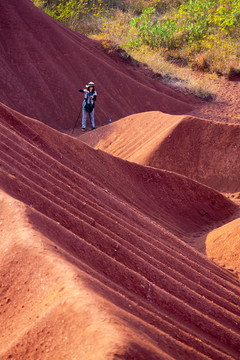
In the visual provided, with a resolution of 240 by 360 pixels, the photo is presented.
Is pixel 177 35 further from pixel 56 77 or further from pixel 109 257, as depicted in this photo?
pixel 109 257

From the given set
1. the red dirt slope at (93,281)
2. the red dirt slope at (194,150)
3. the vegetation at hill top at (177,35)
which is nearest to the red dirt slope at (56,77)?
the vegetation at hill top at (177,35)

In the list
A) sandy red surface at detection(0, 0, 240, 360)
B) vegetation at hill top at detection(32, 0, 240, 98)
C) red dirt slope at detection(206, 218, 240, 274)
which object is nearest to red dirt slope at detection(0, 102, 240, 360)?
sandy red surface at detection(0, 0, 240, 360)

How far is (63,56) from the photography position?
17109 mm

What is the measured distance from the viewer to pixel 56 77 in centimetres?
1647

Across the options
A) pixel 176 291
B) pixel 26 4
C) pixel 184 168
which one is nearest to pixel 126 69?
pixel 26 4

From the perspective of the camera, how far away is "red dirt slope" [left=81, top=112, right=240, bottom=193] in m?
10.4

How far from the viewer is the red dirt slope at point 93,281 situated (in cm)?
207

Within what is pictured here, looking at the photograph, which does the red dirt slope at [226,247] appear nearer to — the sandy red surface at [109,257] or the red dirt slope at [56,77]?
the sandy red surface at [109,257]

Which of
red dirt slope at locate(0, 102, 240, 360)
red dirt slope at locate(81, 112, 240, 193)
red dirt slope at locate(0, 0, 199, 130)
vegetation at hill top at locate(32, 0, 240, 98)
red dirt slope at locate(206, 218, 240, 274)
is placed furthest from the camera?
vegetation at hill top at locate(32, 0, 240, 98)

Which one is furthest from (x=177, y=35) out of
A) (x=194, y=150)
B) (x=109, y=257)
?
(x=109, y=257)

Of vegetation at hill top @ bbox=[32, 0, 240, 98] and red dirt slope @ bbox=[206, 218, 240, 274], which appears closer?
red dirt slope @ bbox=[206, 218, 240, 274]

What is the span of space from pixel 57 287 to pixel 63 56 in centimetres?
1609

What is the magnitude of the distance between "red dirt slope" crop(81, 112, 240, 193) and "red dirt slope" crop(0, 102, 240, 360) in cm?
517

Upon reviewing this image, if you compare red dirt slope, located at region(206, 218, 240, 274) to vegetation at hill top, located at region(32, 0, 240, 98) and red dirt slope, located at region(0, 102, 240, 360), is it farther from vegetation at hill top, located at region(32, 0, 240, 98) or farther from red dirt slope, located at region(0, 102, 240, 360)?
vegetation at hill top, located at region(32, 0, 240, 98)
